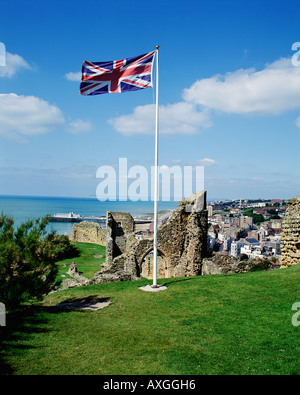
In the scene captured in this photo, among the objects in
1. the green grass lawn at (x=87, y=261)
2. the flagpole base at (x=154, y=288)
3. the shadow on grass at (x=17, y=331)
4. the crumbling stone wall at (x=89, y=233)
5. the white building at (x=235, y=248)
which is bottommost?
the white building at (x=235, y=248)

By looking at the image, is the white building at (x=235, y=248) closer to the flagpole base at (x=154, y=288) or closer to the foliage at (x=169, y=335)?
the flagpole base at (x=154, y=288)

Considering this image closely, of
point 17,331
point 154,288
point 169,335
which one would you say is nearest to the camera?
point 169,335

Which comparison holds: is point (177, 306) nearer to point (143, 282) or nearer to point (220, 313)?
point (220, 313)

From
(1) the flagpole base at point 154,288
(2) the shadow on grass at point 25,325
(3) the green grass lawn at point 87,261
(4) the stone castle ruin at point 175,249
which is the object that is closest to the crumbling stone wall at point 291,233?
(4) the stone castle ruin at point 175,249

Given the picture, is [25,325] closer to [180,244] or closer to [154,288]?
[154,288]

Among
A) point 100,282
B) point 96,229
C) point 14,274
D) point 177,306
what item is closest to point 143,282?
point 100,282

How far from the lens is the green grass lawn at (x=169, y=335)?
583 centimetres

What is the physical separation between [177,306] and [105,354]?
3824 mm

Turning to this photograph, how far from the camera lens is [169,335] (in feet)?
24.4

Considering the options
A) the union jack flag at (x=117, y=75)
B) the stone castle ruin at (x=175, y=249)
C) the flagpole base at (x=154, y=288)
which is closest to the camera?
the flagpole base at (x=154, y=288)

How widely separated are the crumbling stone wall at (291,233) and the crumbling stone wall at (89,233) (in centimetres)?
3280

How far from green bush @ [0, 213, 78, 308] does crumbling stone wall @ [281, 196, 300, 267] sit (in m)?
11.0

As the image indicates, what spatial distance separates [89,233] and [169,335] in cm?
4129

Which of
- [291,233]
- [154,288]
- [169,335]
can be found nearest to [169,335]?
[169,335]
